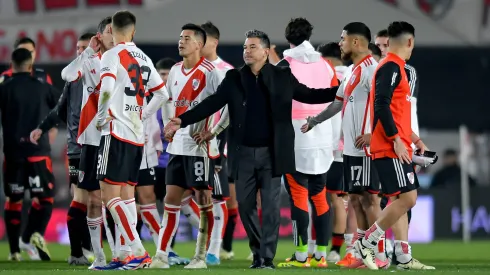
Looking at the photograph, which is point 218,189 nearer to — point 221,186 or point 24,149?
point 221,186

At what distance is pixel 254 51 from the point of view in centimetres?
1063

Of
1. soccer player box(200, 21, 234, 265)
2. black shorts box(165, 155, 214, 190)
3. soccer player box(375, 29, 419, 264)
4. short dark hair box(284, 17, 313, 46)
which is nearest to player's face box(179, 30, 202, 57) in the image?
soccer player box(200, 21, 234, 265)

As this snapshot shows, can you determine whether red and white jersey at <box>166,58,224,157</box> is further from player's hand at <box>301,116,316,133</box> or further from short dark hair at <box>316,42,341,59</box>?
short dark hair at <box>316,42,341,59</box>

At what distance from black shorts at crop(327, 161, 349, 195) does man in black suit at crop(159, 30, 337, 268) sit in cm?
237

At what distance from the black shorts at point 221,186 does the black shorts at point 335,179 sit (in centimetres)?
116

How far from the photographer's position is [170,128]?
34.7ft

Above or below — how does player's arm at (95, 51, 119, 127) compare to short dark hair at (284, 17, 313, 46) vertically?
below

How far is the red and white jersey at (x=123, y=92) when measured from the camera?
1030 centimetres

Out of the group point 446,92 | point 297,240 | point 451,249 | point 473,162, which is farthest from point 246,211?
point 473,162

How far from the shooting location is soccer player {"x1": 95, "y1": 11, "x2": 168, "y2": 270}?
10.3 meters

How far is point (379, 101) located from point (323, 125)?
197cm

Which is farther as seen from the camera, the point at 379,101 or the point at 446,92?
the point at 446,92

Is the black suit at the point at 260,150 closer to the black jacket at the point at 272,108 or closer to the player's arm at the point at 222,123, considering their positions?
the black jacket at the point at 272,108

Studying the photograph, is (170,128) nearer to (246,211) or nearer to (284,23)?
(246,211)
